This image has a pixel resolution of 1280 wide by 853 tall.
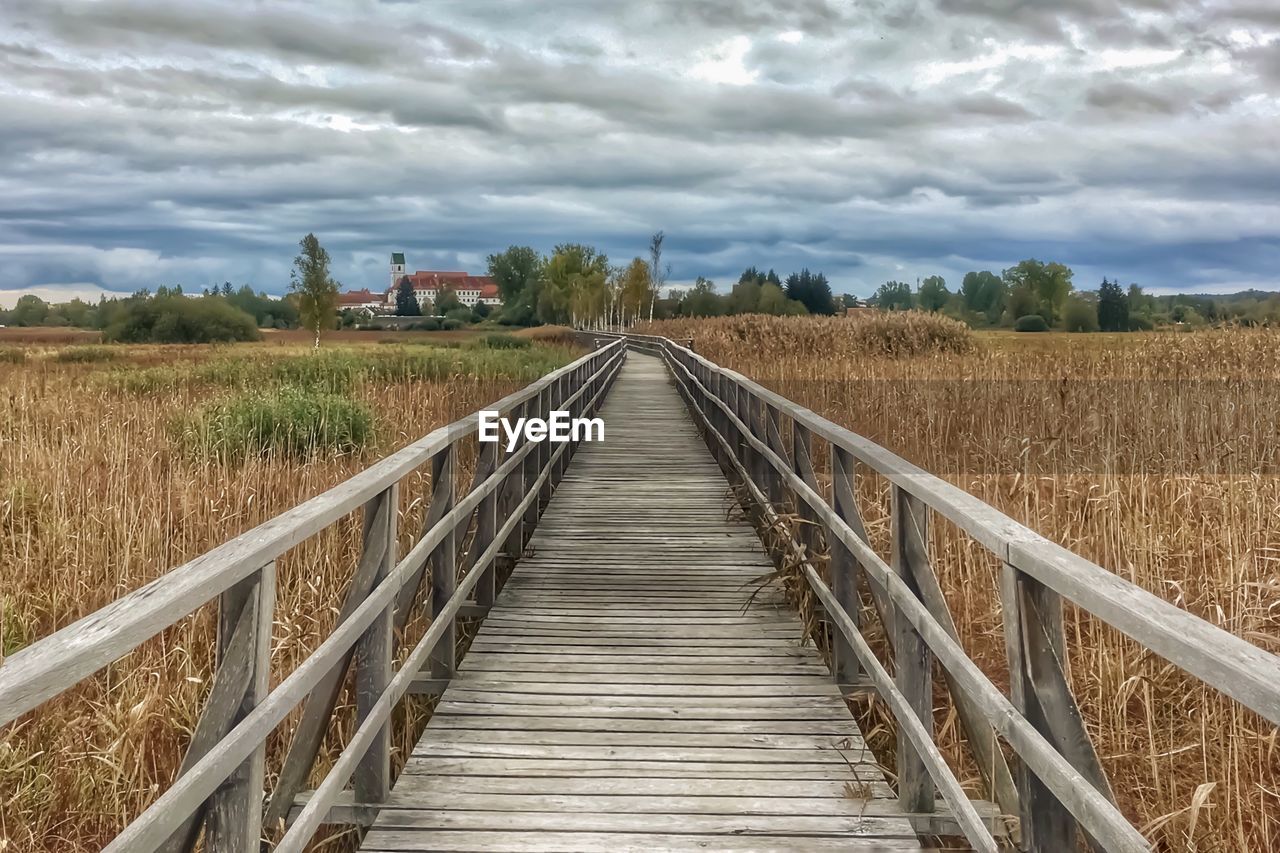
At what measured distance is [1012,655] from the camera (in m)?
2.07

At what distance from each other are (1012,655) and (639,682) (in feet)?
7.87

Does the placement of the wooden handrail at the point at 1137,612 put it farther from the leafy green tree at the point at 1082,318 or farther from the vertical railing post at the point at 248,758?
the leafy green tree at the point at 1082,318

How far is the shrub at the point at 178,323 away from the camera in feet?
210

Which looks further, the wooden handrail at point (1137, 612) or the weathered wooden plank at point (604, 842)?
the weathered wooden plank at point (604, 842)

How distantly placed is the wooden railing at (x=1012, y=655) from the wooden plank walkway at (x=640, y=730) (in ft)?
1.18

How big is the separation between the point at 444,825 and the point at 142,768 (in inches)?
47.3

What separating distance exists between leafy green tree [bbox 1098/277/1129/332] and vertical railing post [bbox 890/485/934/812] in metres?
85.0

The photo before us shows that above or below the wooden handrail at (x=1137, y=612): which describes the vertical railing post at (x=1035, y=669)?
below

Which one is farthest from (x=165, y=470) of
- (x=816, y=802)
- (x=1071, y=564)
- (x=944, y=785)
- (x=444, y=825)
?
(x=1071, y=564)

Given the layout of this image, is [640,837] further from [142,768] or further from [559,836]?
[142,768]

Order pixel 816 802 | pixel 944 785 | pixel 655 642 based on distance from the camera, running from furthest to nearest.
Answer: pixel 655 642 < pixel 816 802 < pixel 944 785

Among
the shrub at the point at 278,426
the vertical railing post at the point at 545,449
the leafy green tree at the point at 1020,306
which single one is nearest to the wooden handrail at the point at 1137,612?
the vertical railing post at the point at 545,449

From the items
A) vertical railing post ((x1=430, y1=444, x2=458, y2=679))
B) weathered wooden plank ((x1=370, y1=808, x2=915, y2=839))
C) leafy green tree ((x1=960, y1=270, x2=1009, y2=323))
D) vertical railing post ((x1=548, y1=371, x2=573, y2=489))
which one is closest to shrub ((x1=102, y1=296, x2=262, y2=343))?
vertical railing post ((x1=548, y1=371, x2=573, y2=489))

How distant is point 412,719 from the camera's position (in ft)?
13.3
